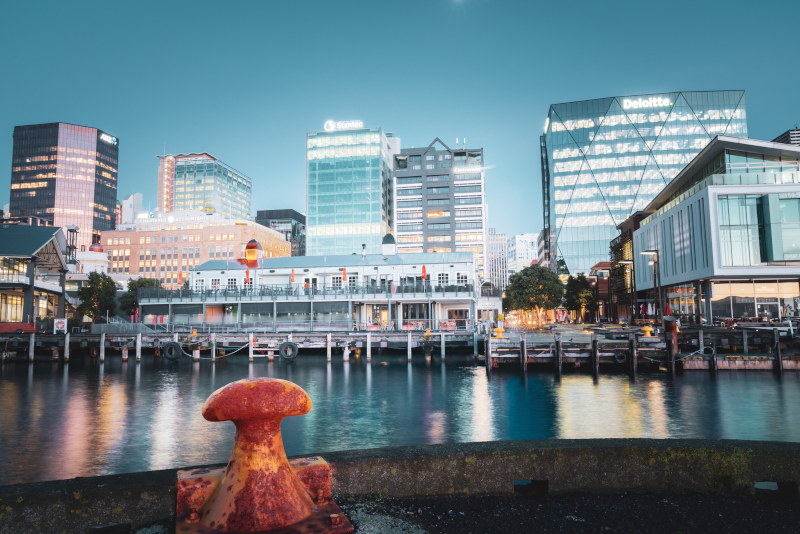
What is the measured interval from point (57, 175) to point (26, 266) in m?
164

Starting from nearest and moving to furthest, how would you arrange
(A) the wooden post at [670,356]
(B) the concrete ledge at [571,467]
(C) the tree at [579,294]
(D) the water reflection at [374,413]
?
(B) the concrete ledge at [571,467] < (D) the water reflection at [374,413] < (A) the wooden post at [670,356] < (C) the tree at [579,294]

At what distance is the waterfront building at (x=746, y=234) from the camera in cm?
4344

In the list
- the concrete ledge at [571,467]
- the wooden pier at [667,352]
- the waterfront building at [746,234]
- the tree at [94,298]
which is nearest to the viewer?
the concrete ledge at [571,467]

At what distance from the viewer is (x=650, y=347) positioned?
104ft

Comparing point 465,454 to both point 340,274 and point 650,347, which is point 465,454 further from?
point 340,274

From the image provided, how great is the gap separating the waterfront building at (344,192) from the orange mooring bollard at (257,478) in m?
127

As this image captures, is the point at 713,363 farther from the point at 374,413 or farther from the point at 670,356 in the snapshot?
the point at 374,413

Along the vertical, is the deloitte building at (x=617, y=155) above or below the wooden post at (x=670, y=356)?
above

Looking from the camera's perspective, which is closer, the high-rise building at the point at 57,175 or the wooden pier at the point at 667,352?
the wooden pier at the point at 667,352

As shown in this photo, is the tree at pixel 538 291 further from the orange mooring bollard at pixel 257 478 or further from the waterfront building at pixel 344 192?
the orange mooring bollard at pixel 257 478

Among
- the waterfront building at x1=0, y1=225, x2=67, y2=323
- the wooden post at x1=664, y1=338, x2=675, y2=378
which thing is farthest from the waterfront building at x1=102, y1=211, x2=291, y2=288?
the wooden post at x1=664, y1=338, x2=675, y2=378

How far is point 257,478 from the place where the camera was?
11.4 ft

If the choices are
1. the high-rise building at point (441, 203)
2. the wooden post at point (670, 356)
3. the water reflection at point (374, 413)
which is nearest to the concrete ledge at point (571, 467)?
the water reflection at point (374, 413)

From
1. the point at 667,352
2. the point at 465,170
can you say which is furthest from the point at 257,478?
the point at 465,170
